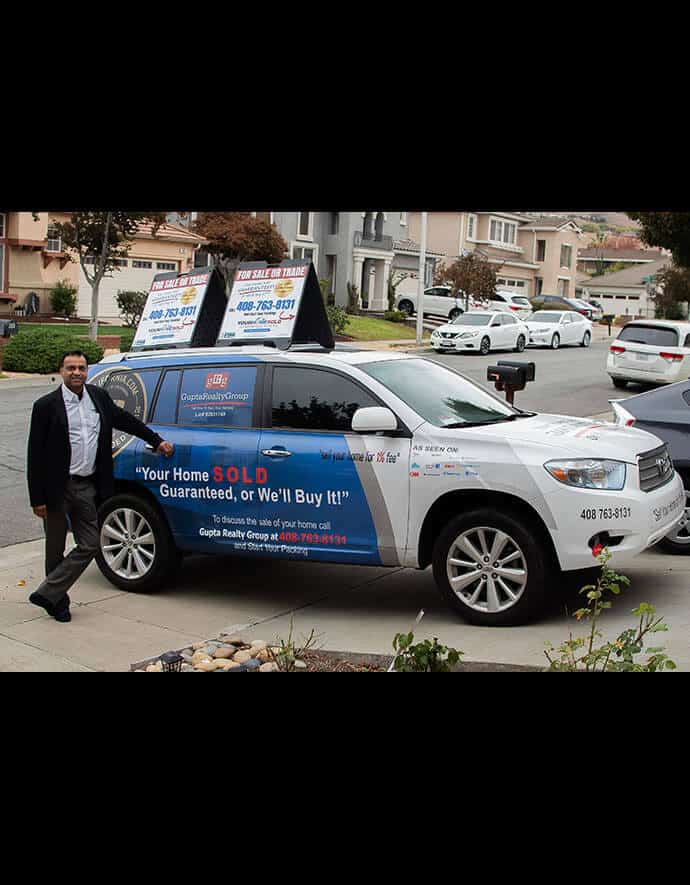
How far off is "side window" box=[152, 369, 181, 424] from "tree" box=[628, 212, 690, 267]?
426 inches

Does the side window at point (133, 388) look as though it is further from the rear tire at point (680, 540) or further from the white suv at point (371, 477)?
the rear tire at point (680, 540)

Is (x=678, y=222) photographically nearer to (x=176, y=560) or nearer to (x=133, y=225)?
(x=176, y=560)

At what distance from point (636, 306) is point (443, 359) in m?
53.8

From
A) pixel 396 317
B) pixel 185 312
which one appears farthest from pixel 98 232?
pixel 185 312

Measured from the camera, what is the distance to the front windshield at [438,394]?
7.74 metres

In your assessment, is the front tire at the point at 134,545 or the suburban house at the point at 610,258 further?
the suburban house at the point at 610,258

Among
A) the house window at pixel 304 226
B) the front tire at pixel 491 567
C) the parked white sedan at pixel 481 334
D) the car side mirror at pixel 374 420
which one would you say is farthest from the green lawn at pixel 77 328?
the front tire at pixel 491 567

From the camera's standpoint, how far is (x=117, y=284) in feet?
134

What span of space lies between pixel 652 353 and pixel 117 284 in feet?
80.5

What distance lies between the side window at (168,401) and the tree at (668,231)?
35.5 ft

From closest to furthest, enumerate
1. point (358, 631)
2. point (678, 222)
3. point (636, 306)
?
point (358, 631), point (678, 222), point (636, 306)
